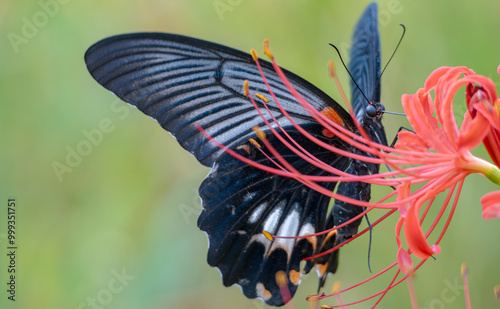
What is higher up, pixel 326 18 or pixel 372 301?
pixel 326 18

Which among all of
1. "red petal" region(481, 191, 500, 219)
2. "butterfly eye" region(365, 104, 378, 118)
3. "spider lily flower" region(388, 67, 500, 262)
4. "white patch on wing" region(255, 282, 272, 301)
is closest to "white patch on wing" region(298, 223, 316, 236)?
"white patch on wing" region(255, 282, 272, 301)

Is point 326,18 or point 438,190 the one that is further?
point 326,18

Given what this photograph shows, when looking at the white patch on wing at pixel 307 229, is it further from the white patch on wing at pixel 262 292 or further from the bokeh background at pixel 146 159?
the bokeh background at pixel 146 159

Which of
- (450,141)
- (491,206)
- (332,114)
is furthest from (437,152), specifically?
(332,114)

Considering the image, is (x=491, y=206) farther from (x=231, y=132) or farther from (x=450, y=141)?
(x=231, y=132)

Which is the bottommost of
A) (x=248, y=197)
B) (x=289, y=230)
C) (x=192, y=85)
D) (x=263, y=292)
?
(x=263, y=292)

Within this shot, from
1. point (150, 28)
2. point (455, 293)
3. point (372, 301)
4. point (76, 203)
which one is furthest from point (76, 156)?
point (455, 293)

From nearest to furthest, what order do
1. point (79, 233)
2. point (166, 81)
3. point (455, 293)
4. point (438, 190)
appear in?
point (438, 190)
point (166, 81)
point (455, 293)
point (79, 233)

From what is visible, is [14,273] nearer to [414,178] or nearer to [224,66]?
[224,66]
